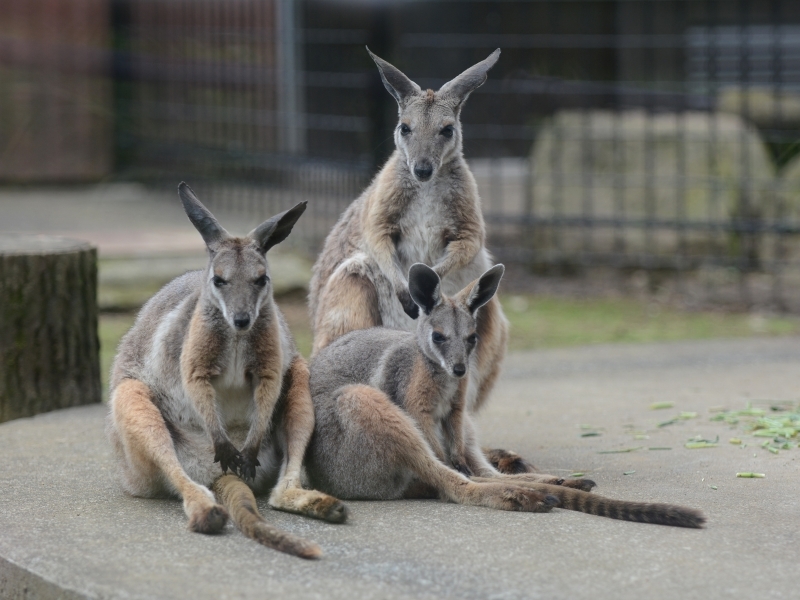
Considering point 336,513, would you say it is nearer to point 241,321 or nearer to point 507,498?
point 507,498

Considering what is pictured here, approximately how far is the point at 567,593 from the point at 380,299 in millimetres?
2145

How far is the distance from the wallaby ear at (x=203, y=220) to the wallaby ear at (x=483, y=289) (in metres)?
0.93

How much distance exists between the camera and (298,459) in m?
4.14

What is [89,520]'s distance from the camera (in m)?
4.05

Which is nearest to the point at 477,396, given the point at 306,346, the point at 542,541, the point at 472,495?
the point at 472,495

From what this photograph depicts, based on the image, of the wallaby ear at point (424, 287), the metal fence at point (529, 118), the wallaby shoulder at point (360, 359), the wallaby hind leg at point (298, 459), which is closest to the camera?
the wallaby hind leg at point (298, 459)

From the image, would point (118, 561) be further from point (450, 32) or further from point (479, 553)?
point (450, 32)

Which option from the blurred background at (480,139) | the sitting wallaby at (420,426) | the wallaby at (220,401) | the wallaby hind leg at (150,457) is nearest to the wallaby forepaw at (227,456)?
the wallaby at (220,401)

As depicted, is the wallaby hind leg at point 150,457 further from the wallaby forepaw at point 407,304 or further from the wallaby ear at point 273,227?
the wallaby forepaw at point 407,304

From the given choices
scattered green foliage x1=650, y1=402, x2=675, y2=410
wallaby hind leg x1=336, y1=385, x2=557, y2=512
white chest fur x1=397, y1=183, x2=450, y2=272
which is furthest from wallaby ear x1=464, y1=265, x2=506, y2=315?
scattered green foliage x1=650, y1=402, x2=675, y2=410

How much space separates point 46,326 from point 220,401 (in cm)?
215

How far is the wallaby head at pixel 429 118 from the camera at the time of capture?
495 centimetres

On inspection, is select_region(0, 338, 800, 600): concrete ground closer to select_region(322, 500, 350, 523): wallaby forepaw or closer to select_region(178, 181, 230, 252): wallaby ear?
select_region(322, 500, 350, 523): wallaby forepaw

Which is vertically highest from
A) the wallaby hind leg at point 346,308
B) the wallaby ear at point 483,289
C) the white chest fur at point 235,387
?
the wallaby ear at point 483,289
